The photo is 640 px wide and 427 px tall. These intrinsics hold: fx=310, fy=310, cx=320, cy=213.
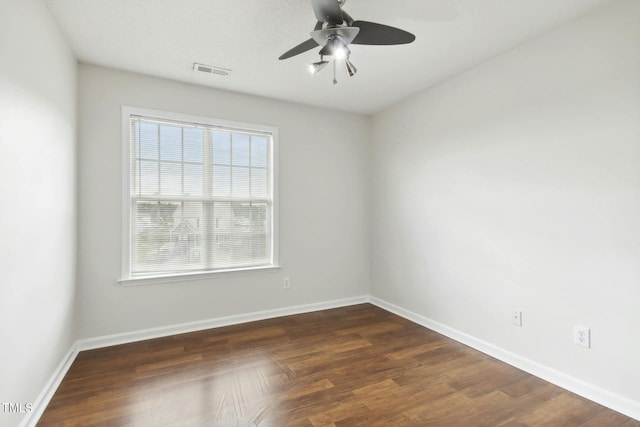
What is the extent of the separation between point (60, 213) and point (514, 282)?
11.9 feet

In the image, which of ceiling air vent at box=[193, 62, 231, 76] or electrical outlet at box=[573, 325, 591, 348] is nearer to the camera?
electrical outlet at box=[573, 325, 591, 348]

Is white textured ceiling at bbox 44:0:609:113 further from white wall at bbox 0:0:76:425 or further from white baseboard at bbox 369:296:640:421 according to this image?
white baseboard at bbox 369:296:640:421

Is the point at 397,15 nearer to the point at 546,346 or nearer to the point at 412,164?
the point at 412,164

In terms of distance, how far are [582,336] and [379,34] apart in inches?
95.8

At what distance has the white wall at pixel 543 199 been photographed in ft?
6.47

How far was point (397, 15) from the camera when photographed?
2.15 m

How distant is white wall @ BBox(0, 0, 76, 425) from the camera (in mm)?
1552

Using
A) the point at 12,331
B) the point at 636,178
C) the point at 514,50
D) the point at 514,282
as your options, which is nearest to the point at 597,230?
the point at 636,178

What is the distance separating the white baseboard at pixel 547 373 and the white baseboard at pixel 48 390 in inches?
129

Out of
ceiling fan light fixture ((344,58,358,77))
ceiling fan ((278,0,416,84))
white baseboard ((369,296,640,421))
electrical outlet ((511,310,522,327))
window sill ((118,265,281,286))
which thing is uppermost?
ceiling fan ((278,0,416,84))

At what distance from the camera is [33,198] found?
1869mm

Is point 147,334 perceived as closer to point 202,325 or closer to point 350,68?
point 202,325

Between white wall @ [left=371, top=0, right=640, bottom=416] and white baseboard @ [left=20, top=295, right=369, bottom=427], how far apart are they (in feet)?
4.08

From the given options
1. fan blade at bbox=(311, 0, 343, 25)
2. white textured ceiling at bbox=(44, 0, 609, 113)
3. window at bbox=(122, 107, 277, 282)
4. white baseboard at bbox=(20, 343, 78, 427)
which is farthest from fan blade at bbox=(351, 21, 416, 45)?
white baseboard at bbox=(20, 343, 78, 427)
